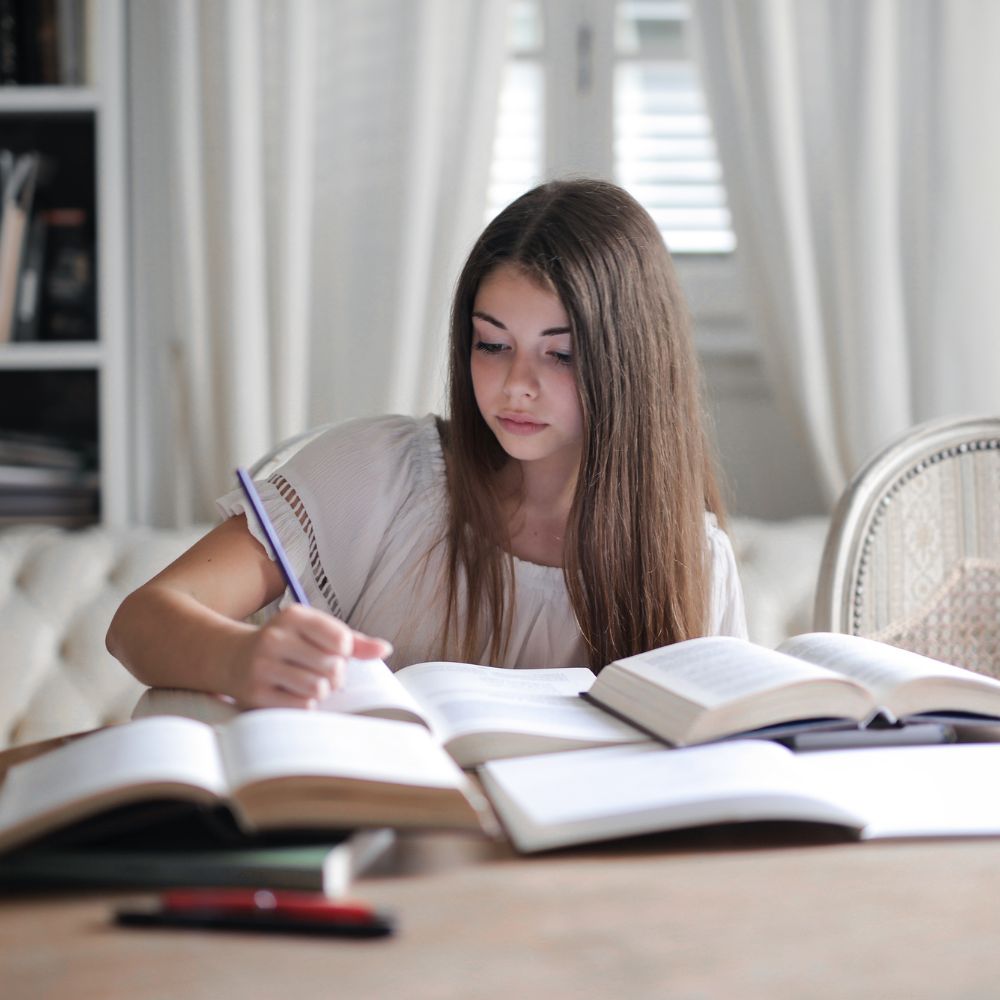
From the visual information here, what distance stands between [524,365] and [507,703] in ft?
1.60

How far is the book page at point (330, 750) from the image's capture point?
25.4 inches

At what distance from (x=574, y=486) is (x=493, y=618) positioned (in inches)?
8.4

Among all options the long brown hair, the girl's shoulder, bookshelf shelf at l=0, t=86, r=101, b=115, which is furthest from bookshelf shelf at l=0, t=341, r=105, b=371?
the long brown hair

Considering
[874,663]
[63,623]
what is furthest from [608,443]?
[63,623]

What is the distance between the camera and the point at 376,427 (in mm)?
1490

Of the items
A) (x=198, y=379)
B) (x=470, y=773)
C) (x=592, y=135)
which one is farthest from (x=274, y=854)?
(x=592, y=135)

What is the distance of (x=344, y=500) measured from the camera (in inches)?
55.8

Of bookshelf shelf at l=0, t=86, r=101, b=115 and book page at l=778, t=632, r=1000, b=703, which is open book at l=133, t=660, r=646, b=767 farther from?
bookshelf shelf at l=0, t=86, r=101, b=115

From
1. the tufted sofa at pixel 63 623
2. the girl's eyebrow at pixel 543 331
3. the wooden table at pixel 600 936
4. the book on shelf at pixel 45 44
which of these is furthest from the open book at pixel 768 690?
the book on shelf at pixel 45 44

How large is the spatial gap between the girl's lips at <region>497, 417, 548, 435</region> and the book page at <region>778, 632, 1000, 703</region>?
36cm

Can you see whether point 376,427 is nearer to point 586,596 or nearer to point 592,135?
point 586,596

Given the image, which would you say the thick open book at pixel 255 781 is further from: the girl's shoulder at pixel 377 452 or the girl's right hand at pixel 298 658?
the girl's shoulder at pixel 377 452

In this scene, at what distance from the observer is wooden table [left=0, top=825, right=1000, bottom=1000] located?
20.9 inches

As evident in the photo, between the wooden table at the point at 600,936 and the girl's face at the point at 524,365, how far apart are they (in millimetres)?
681
